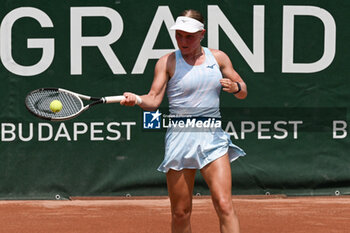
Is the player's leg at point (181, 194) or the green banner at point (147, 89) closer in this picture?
the player's leg at point (181, 194)

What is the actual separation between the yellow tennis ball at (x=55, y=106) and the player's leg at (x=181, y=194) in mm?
802

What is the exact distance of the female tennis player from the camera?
368 centimetres

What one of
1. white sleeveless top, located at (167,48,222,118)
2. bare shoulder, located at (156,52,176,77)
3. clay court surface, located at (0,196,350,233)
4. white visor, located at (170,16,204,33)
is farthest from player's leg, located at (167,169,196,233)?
clay court surface, located at (0,196,350,233)

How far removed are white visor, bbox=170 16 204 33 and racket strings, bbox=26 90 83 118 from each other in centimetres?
78

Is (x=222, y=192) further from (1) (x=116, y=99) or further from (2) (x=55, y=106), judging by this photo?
(2) (x=55, y=106)

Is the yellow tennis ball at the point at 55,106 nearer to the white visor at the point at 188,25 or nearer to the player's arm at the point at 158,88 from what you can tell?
the player's arm at the point at 158,88

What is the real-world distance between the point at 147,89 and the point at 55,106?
7.77 feet

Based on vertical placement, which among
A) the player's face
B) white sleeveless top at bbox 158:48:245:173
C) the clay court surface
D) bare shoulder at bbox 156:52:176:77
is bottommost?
the clay court surface

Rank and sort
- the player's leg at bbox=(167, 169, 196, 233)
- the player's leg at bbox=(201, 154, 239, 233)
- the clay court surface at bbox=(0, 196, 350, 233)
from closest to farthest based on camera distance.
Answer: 1. the player's leg at bbox=(201, 154, 239, 233)
2. the player's leg at bbox=(167, 169, 196, 233)
3. the clay court surface at bbox=(0, 196, 350, 233)

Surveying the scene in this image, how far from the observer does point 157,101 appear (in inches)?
147

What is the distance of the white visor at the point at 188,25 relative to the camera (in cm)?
361

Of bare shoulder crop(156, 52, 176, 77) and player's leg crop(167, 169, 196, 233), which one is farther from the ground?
bare shoulder crop(156, 52, 176, 77)

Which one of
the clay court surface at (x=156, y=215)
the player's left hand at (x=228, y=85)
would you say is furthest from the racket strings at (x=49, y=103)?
the clay court surface at (x=156, y=215)

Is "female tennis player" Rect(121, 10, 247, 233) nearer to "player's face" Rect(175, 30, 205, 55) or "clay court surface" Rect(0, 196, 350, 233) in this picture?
"player's face" Rect(175, 30, 205, 55)
